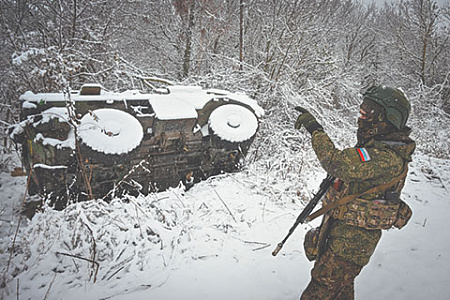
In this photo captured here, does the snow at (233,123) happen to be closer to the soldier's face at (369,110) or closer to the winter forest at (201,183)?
the winter forest at (201,183)

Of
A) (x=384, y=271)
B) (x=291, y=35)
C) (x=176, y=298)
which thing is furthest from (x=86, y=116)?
(x=291, y=35)

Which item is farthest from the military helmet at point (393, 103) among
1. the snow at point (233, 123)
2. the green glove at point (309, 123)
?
the snow at point (233, 123)

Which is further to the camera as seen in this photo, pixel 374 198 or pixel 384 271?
pixel 384 271

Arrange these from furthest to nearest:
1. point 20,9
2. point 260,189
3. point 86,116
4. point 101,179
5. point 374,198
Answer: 1. point 20,9
2. point 260,189
3. point 101,179
4. point 86,116
5. point 374,198

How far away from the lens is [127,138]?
11.7 ft

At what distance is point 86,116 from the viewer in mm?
3457

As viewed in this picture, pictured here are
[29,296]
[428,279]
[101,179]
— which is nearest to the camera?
[29,296]

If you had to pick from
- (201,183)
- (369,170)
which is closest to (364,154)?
(369,170)

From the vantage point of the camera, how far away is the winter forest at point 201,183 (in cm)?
253

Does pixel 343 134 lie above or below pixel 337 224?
below

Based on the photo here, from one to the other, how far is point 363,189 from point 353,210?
161mm

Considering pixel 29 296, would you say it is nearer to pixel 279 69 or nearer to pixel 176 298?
pixel 176 298

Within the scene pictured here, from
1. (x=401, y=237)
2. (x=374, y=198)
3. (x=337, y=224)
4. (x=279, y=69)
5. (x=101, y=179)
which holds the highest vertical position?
(x=279, y=69)

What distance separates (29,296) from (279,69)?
7202 millimetres
